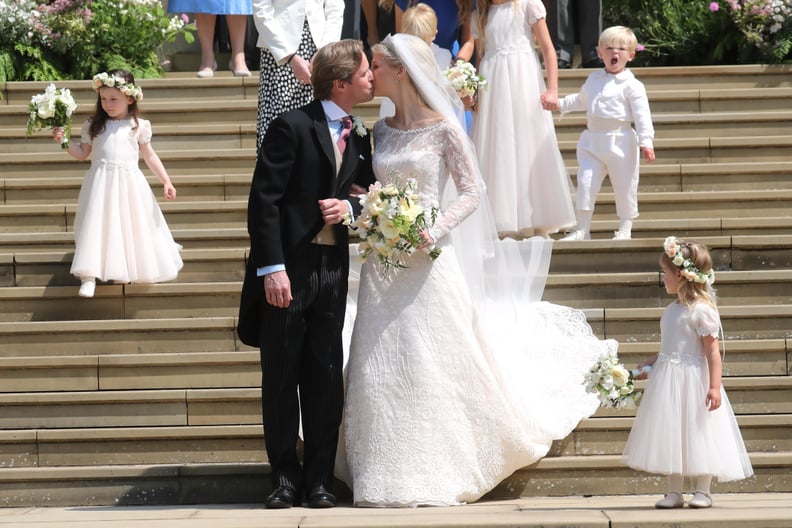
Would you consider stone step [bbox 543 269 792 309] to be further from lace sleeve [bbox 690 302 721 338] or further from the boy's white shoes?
the boy's white shoes

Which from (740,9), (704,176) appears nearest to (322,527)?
(704,176)

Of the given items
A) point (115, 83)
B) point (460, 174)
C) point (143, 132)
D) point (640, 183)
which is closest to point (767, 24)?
point (640, 183)

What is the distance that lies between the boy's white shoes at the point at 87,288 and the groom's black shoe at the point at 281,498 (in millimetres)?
2733

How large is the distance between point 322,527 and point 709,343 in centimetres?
206

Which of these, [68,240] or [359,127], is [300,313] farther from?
[68,240]

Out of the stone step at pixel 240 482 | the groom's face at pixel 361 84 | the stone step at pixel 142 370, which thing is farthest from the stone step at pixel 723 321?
the groom's face at pixel 361 84

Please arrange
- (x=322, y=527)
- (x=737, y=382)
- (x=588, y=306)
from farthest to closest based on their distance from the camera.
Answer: (x=588, y=306) < (x=737, y=382) < (x=322, y=527)

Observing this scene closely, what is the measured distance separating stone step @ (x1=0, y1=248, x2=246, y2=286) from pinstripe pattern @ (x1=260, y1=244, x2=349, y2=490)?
103 inches

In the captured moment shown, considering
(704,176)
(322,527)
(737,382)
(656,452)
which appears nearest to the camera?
(322,527)

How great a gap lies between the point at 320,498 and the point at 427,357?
0.83m

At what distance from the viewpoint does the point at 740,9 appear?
43.1ft

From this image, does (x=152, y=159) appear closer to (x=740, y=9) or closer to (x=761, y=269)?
(x=761, y=269)

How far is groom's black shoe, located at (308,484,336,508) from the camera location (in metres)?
6.69

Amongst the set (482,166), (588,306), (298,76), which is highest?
(298,76)
